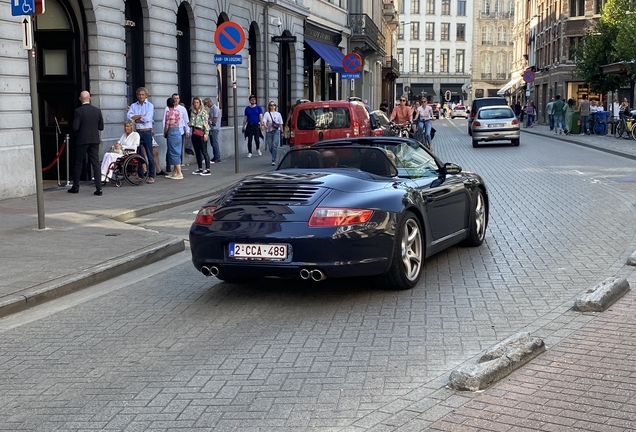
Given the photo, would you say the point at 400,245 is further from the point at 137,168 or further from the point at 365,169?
the point at 137,168

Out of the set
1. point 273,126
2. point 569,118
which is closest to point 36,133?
point 273,126

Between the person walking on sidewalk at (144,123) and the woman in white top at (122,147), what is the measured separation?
0.17 m

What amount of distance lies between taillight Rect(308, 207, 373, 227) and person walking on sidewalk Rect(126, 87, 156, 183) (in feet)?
37.1

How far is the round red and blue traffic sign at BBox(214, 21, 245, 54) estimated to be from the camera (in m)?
17.8

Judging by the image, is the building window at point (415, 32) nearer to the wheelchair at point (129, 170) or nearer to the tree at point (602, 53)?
the tree at point (602, 53)

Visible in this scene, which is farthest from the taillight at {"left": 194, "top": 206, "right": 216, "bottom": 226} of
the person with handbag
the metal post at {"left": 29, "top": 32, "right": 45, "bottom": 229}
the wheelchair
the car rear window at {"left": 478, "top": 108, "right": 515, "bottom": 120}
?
the car rear window at {"left": 478, "top": 108, "right": 515, "bottom": 120}

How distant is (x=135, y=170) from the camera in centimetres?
1697

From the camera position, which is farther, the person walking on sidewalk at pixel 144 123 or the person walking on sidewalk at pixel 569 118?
the person walking on sidewalk at pixel 569 118

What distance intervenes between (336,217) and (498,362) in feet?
7.40

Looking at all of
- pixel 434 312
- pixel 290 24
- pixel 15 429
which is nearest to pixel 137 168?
pixel 434 312

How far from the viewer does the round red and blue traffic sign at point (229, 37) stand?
17.8 meters

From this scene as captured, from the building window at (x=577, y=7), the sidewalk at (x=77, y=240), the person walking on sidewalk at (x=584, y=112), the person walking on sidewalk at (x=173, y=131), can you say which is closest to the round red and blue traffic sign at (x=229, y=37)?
the person walking on sidewalk at (x=173, y=131)

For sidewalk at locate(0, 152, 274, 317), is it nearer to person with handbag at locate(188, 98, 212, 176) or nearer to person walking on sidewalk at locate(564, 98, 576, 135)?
person with handbag at locate(188, 98, 212, 176)

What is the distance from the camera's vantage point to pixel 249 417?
4430 mm
